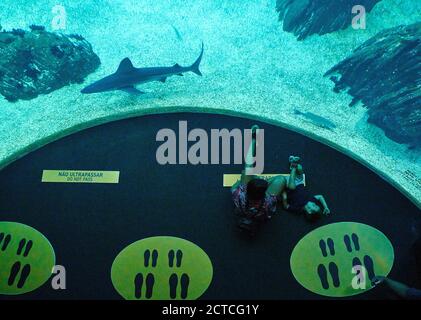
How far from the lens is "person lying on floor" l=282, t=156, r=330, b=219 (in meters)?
3.20

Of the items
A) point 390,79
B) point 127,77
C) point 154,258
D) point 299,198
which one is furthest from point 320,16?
point 154,258

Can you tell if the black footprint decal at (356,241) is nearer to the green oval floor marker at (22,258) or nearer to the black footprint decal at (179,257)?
the black footprint decal at (179,257)

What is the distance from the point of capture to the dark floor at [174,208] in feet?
9.39

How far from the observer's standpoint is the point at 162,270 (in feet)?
9.50

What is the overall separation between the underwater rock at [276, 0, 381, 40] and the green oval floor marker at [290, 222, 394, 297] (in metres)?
3.31

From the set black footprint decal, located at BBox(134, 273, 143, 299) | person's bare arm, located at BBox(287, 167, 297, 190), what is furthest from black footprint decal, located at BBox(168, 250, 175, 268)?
person's bare arm, located at BBox(287, 167, 297, 190)

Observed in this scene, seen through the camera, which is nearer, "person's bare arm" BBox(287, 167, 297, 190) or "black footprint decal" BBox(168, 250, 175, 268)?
"black footprint decal" BBox(168, 250, 175, 268)

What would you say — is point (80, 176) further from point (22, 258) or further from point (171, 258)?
point (171, 258)

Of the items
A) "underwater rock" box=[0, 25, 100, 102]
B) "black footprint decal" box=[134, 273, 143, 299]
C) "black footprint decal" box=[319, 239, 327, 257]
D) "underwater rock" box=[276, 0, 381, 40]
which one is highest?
"underwater rock" box=[276, 0, 381, 40]

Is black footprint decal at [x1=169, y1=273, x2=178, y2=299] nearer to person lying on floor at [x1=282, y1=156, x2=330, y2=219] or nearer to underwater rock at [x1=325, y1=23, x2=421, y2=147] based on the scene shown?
person lying on floor at [x1=282, y1=156, x2=330, y2=219]

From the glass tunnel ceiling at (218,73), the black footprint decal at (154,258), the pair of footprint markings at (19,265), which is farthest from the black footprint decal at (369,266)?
the pair of footprint markings at (19,265)

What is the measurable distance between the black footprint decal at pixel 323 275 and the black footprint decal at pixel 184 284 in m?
1.05
